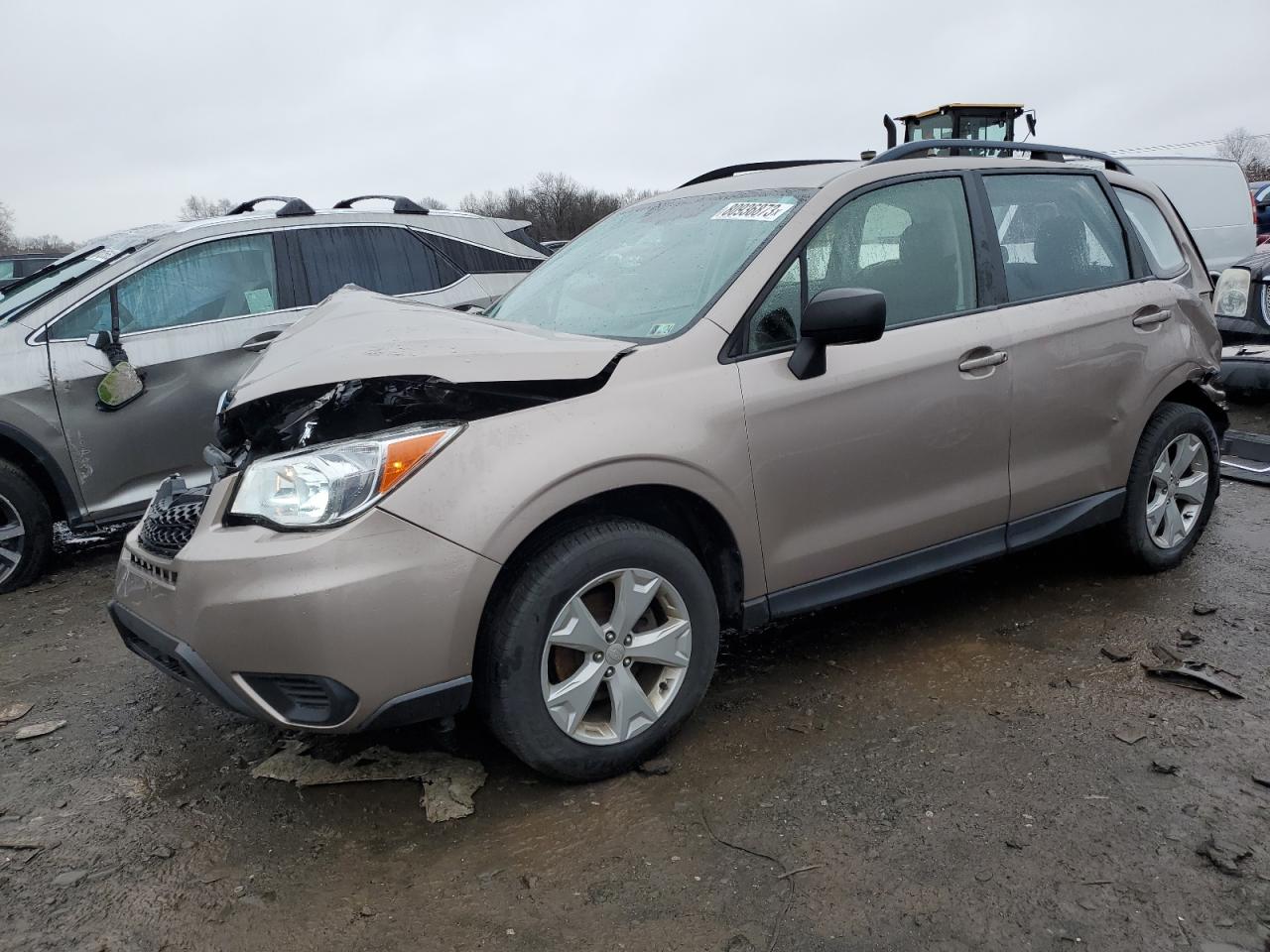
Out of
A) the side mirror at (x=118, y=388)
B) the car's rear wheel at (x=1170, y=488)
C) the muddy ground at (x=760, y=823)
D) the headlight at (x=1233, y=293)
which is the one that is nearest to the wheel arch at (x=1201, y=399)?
the car's rear wheel at (x=1170, y=488)

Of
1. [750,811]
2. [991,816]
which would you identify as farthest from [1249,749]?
[750,811]

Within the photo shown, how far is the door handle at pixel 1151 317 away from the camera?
153 inches

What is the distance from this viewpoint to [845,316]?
9.25 feet

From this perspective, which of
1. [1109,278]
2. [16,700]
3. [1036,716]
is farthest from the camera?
[1109,278]

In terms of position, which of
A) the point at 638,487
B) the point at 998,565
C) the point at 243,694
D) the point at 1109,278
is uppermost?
the point at 1109,278

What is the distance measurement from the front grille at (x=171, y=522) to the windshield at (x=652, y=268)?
1.28 meters

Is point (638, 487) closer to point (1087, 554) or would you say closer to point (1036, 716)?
point (1036, 716)

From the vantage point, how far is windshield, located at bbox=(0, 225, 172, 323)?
5.13 metres

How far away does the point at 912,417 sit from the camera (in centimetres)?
321

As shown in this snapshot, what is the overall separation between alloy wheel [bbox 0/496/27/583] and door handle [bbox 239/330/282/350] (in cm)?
140

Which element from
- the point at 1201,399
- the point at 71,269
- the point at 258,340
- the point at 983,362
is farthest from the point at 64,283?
the point at 1201,399

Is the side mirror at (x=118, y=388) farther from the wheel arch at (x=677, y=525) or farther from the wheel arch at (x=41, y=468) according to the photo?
the wheel arch at (x=677, y=525)

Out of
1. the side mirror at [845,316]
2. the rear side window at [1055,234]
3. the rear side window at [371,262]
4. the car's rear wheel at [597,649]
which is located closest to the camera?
the car's rear wheel at [597,649]

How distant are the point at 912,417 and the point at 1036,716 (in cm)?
105
